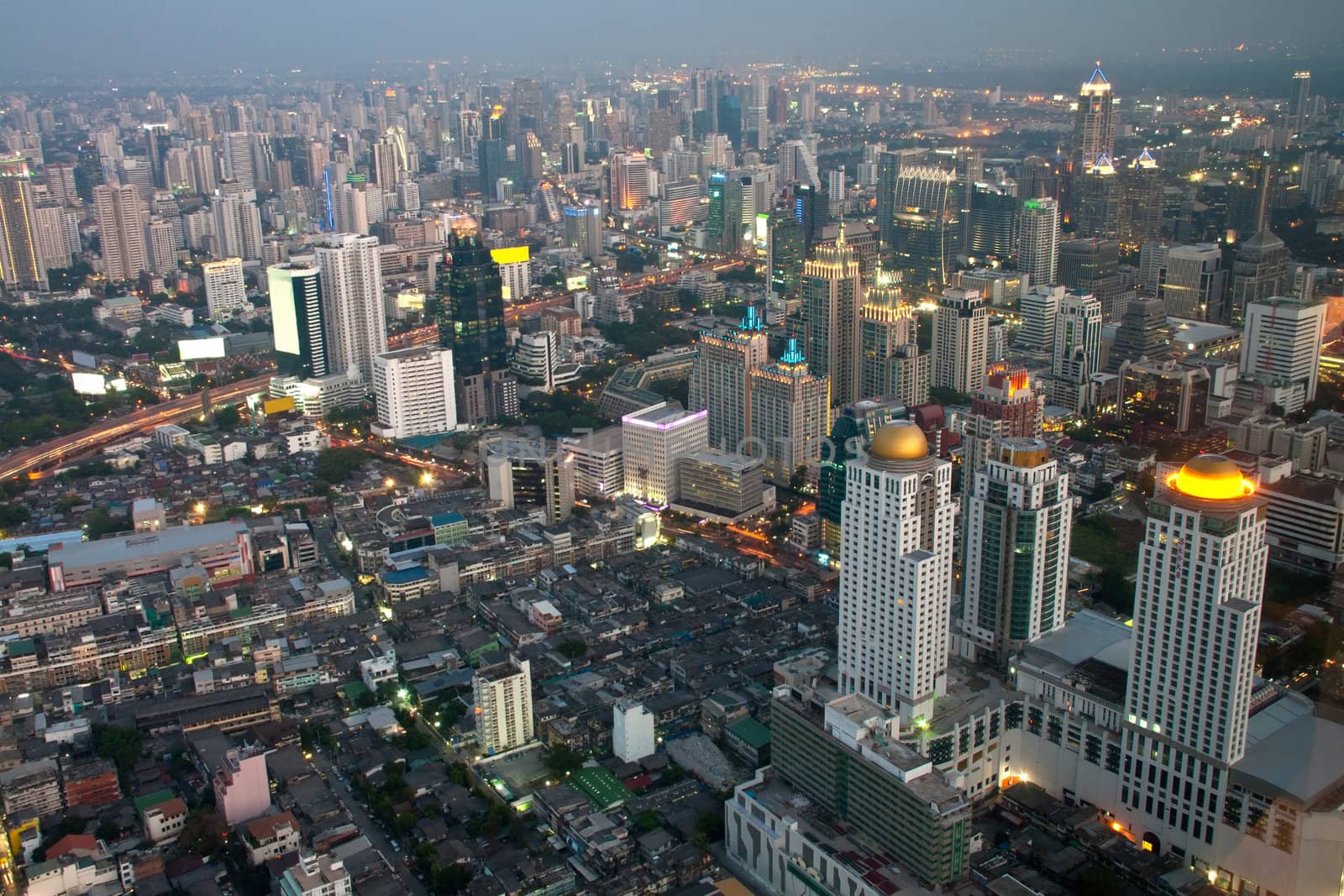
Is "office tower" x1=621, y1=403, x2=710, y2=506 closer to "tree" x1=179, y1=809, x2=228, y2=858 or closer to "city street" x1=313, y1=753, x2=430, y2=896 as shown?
"city street" x1=313, y1=753, x2=430, y2=896

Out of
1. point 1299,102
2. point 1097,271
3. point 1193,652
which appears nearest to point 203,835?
point 1193,652

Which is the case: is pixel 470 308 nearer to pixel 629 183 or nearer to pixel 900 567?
pixel 900 567

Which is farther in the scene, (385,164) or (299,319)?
(385,164)

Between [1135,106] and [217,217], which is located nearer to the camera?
[1135,106]

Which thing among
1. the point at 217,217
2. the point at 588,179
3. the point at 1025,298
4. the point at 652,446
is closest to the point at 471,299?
the point at 652,446

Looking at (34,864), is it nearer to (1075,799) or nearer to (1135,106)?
(1075,799)

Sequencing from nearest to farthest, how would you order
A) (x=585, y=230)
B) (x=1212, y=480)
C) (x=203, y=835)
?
1. (x=1212, y=480)
2. (x=203, y=835)
3. (x=585, y=230)
